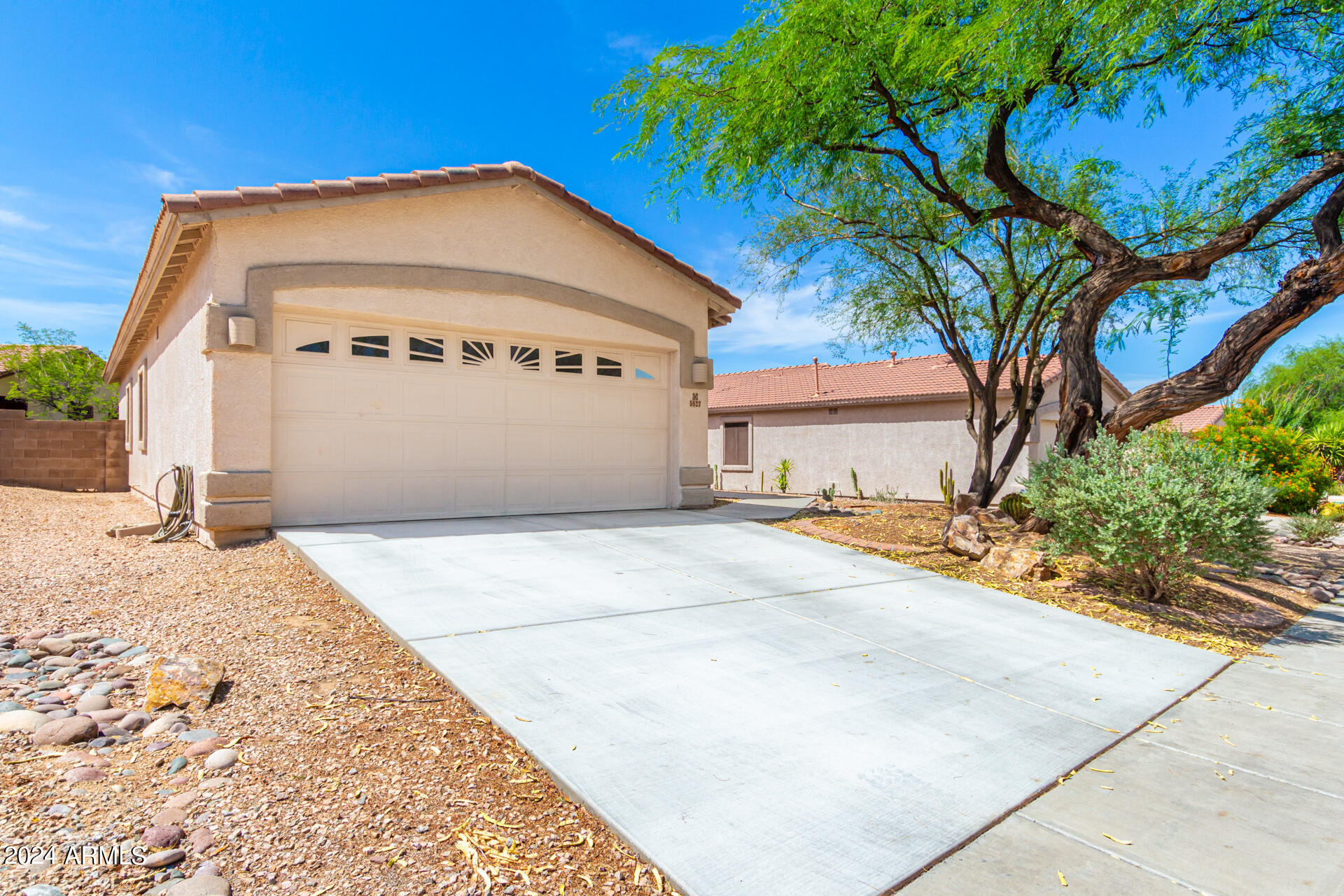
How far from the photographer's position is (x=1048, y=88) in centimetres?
800

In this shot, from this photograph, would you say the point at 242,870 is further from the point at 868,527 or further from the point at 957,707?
the point at 868,527

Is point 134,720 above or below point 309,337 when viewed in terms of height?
below

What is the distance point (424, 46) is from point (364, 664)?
395 inches

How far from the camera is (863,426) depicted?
64.2 feet

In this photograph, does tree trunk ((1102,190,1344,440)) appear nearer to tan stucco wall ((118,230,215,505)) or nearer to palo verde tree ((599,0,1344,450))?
palo verde tree ((599,0,1344,450))

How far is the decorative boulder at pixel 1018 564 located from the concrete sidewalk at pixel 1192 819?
2826 millimetres

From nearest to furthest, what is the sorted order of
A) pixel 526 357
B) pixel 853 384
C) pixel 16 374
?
1. pixel 526 357
2. pixel 853 384
3. pixel 16 374

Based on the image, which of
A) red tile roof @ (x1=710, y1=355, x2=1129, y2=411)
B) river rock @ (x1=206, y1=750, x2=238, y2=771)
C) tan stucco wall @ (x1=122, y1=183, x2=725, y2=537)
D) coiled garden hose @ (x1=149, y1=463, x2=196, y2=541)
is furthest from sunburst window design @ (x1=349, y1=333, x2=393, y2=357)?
red tile roof @ (x1=710, y1=355, x2=1129, y2=411)

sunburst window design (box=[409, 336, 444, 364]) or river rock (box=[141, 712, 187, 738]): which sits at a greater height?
sunburst window design (box=[409, 336, 444, 364])

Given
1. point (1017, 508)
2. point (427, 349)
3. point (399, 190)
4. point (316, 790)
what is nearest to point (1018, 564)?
point (1017, 508)

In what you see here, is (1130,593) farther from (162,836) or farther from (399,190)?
(399,190)

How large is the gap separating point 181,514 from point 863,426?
1623 centimetres

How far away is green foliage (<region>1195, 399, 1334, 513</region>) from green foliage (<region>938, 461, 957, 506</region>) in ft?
16.3

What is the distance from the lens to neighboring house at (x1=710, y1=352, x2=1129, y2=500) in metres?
17.7
